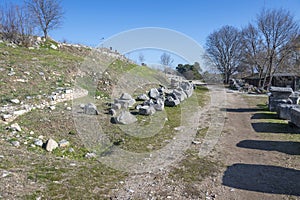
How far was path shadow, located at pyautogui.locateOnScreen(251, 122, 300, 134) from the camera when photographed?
285 inches

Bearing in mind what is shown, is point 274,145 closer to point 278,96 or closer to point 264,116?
point 264,116

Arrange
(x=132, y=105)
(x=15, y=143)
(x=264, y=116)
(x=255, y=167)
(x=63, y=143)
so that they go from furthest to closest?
(x=132, y=105), (x=264, y=116), (x=63, y=143), (x=15, y=143), (x=255, y=167)

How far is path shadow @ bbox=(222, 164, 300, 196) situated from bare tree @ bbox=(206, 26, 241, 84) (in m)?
34.2

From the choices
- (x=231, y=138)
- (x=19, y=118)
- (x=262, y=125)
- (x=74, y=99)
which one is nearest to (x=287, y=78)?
(x=262, y=125)

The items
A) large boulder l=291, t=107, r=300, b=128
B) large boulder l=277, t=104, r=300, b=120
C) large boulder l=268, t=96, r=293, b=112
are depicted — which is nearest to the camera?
large boulder l=291, t=107, r=300, b=128

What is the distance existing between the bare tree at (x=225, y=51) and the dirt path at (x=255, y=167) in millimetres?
32261

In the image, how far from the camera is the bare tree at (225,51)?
36278 mm

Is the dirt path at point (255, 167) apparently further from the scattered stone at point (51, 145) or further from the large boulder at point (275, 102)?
the large boulder at point (275, 102)

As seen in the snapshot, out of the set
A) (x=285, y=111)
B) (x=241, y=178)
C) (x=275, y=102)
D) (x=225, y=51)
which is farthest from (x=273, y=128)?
(x=225, y=51)

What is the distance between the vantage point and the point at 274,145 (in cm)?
594

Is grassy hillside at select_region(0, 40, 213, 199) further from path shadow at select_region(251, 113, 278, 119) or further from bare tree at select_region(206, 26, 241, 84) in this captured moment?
bare tree at select_region(206, 26, 241, 84)

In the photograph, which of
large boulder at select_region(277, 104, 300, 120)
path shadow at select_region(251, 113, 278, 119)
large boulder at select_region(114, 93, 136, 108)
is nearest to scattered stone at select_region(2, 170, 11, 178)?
large boulder at select_region(114, 93, 136, 108)

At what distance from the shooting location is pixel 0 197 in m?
2.90

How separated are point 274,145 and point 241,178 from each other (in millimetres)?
2620
